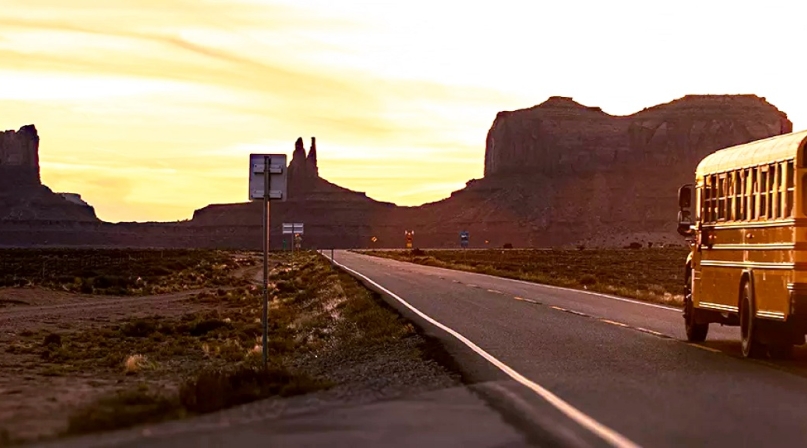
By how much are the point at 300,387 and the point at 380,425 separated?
122 inches

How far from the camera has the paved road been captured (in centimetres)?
1058

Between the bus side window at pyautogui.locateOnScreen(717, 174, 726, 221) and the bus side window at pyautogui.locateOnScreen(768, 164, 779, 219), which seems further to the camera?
the bus side window at pyautogui.locateOnScreen(717, 174, 726, 221)

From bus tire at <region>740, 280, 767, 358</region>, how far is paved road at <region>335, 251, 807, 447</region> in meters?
0.30

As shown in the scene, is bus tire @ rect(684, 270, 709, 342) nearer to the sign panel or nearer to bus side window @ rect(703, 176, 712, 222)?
bus side window @ rect(703, 176, 712, 222)

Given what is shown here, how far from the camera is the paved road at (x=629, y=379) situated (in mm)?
10578

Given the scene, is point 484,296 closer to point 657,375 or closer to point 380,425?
point 657,375

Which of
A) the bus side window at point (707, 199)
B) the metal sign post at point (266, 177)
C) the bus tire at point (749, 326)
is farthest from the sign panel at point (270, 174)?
the bus side window at point (707, 199)

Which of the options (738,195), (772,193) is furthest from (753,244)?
(738,195)

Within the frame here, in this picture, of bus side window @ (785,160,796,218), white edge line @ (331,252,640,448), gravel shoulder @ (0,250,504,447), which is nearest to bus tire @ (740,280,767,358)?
bus side window @ (785,160,796,218)

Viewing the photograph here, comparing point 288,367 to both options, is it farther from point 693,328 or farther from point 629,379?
point 629,379

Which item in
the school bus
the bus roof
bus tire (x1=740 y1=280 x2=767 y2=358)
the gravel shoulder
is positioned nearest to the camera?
the gravel shoulder

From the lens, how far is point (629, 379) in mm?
14445

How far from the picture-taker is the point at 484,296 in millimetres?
36625

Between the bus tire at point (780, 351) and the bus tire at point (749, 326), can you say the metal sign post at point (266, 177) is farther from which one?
the bus tire at point (780, 351)
